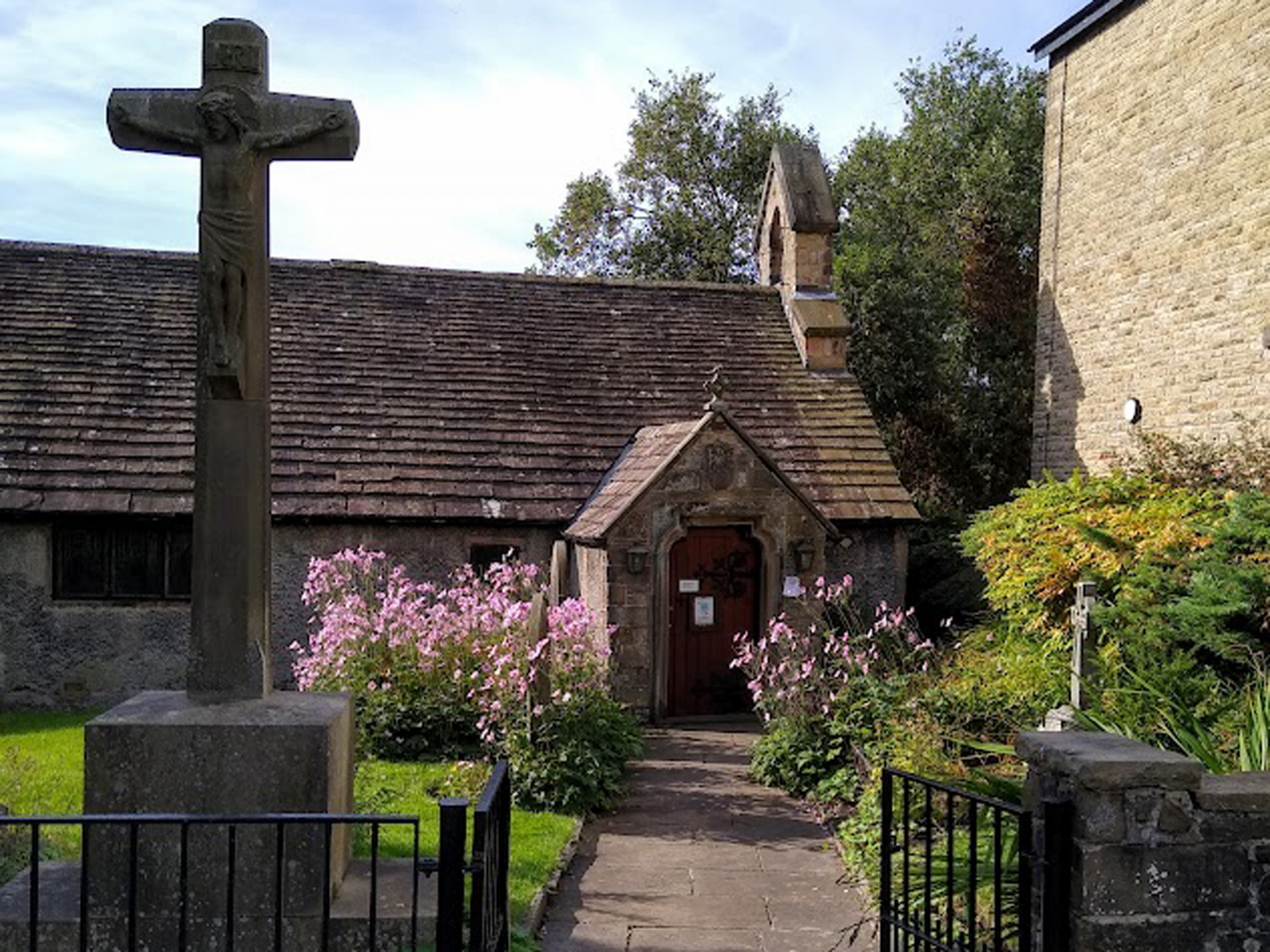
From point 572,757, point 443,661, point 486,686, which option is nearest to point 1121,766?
point 572,757

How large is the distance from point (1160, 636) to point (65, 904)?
7.45 m

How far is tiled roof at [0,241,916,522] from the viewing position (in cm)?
1417

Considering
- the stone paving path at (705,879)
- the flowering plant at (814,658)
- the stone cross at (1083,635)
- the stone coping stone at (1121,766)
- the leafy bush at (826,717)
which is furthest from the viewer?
Answer: the flowering plant at (814,658)

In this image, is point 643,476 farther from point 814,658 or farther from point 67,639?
point 67,639

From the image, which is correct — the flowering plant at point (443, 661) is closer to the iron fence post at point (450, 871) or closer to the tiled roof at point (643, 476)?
the tiled roof at point (643, 476)

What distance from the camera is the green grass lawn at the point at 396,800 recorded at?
7.54m

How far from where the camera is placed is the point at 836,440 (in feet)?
53.7

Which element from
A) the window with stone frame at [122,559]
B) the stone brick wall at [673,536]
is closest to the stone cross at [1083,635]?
the stone brick wall at [673,536]

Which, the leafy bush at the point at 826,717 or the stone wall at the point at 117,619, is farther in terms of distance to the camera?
the stone wall at the point at 117,619

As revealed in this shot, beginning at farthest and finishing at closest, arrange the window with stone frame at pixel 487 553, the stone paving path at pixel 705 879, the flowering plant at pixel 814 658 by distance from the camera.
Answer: the window with stone frame at pixel 487 553, the flowering plant at pixel 814 658, the stone paving path at pixel 705 879

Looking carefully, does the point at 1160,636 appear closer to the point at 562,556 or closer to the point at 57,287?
the point at 562,556

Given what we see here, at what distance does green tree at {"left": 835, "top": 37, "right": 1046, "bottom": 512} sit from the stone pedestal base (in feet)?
66.4

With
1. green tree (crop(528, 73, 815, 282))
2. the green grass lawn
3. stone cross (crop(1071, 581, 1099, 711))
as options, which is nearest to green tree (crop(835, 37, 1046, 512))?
green tree (crop(528, 73, 815, 282))

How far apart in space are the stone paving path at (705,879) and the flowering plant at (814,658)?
913mm
